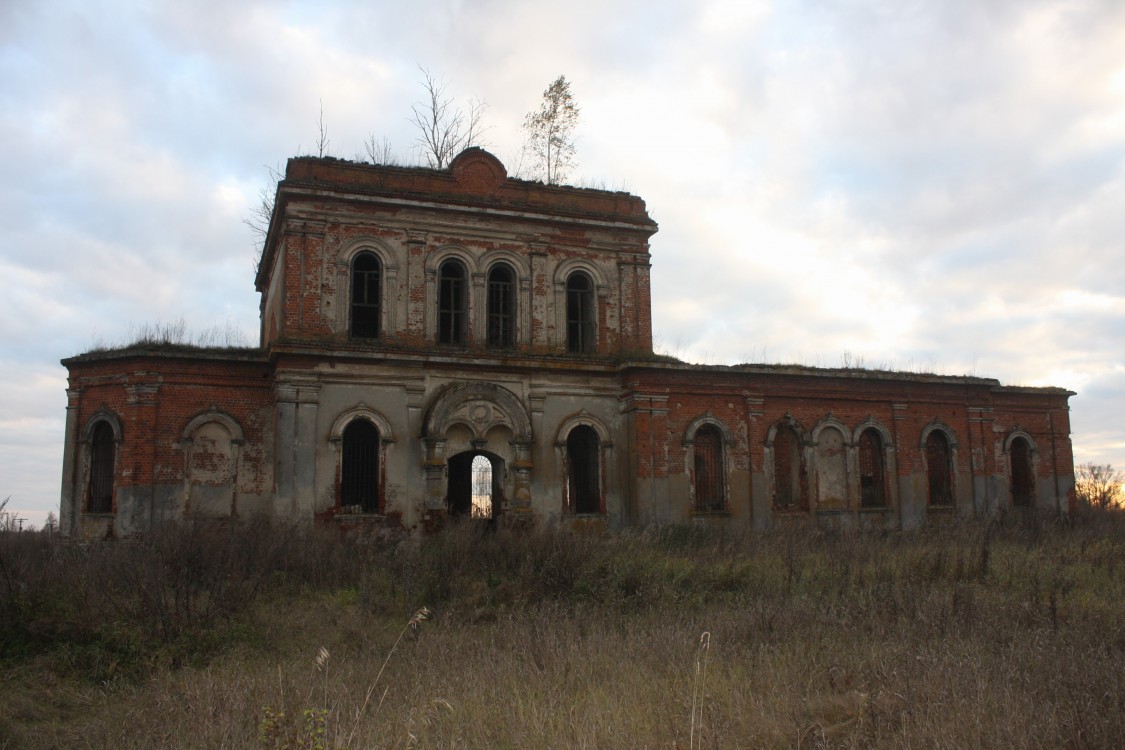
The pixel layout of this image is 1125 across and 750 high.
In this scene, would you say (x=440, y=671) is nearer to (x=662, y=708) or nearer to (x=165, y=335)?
(x=662, y=708)

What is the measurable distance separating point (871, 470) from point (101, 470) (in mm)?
18387

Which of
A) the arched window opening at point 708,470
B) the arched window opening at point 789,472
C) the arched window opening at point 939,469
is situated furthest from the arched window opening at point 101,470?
the arched window opening at point 939,469

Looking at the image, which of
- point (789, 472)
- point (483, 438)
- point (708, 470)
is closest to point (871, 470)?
point (789, 472)

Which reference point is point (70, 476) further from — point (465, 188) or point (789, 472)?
point (789, 472)

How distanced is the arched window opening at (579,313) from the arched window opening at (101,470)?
10210mm

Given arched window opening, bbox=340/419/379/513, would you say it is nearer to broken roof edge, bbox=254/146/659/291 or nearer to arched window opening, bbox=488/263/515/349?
arched window opening, bbox=488/263/515/349

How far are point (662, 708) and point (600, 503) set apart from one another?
1323 centimetres

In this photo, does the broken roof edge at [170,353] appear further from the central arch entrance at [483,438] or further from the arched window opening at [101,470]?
the central arch entrance at [483,438]

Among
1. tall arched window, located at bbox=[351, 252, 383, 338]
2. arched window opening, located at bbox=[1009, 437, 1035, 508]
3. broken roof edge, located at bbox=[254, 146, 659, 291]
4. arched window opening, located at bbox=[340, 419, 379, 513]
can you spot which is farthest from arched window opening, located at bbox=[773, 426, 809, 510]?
tall arched window, located at bbox=[351, 252, 383, 338]

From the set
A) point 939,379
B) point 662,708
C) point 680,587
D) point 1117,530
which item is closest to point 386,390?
point 680,587

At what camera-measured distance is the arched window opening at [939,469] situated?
23.0 metres

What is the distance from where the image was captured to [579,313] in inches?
807

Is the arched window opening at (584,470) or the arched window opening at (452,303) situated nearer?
the arched window opening at (452,303)

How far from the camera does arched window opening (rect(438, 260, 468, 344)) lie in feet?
63.5
